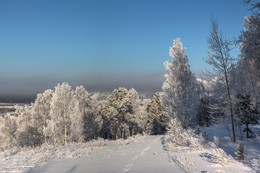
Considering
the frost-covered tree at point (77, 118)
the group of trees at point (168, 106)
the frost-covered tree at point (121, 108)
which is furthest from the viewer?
the frost-covered tree at point (121, 108)

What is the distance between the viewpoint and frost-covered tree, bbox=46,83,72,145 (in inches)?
1843

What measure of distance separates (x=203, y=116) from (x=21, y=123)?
34.1 m

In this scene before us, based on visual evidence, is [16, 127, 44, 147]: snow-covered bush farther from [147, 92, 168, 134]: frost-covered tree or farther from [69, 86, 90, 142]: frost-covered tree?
[147, 92, 168, 134]: frost-covered tree

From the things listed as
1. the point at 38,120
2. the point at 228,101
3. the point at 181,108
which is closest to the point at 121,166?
the point at 228,101

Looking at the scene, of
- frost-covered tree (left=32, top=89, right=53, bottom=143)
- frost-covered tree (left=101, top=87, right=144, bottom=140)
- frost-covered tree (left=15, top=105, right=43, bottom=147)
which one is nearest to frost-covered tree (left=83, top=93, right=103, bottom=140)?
frost-covered tree (left=101, top=87, right=144, bottom=140)

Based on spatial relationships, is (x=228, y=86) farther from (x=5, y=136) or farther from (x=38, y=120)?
(x=5, y=136)

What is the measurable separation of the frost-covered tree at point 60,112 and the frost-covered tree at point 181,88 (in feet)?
76.8

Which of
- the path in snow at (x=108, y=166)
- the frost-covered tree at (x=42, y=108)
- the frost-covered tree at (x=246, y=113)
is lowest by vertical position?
the path in snow at (x=108, y=166)

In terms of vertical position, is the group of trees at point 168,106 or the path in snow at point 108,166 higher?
the group of trees at point 168,106

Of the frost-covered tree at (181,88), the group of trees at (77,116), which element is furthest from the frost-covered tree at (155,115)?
the frost-covered tree at (181,88)

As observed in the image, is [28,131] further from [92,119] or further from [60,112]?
[60,112]

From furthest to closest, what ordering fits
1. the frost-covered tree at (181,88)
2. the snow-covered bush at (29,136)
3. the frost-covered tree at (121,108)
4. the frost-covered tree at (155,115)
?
the frost-covered tree at (155,115)
the snow-covered bush at (29,136)
the frost-covered tree at (121,108)
the frost-covered tree at (181,88)

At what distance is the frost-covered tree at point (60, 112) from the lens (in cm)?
4681

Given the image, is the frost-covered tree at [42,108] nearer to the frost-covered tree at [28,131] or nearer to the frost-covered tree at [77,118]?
the frost-covered tree at [28,131]
